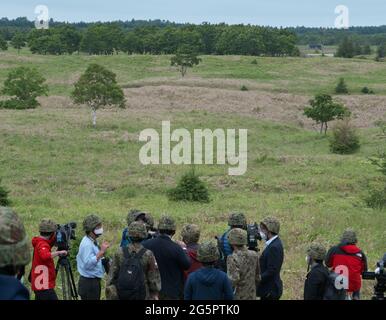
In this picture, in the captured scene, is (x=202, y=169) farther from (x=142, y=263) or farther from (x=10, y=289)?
(x=10, y=289)

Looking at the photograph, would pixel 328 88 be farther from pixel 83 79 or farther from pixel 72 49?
pixel 72 49

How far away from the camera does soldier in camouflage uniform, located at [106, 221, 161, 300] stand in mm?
8836

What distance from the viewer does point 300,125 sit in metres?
60.2

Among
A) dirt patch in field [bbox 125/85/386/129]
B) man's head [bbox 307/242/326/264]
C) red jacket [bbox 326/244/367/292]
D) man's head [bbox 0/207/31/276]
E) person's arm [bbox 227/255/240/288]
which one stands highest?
man's head [bbox 0/207/31/276]

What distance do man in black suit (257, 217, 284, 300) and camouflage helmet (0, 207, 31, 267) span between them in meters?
5.56

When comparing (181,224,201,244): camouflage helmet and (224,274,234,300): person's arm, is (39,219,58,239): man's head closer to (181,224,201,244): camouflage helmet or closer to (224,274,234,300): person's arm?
(181,224,201,244): camouflage helmet

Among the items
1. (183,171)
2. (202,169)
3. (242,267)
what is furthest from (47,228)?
(202,169)

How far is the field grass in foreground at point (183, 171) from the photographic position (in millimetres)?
21047

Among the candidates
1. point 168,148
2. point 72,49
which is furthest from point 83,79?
point 72,49

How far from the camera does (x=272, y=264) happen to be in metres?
9.77

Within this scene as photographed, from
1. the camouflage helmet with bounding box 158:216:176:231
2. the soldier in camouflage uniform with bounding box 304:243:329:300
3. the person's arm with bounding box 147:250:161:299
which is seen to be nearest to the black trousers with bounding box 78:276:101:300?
the person's arm with bounding box 147:250:161:299

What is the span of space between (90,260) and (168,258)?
1270 millimetres

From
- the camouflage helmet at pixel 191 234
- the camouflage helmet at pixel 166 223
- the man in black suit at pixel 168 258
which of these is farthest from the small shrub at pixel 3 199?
the camouflage helmet at pixel 166 223
